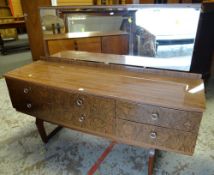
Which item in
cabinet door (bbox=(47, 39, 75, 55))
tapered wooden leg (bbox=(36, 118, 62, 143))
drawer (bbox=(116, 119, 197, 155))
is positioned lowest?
tapered wooden leg (bbox=(36, 118, 62, 143))

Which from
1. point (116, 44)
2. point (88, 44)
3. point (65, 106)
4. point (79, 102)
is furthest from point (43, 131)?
point (116, 44)

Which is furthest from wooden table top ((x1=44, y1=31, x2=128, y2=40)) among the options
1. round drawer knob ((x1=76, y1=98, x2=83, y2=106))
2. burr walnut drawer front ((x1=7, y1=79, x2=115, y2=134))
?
round drawer knob ((x1=76, y1=98, x2=83, y2=106))

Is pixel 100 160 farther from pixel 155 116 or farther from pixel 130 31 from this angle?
pixel 130 31

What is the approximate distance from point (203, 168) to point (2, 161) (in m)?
1.58

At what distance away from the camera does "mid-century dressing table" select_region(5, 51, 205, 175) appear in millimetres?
1013

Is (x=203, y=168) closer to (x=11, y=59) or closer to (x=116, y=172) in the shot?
(x=116, y=172)

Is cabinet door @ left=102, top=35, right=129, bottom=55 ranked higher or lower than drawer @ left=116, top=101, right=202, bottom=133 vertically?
higher

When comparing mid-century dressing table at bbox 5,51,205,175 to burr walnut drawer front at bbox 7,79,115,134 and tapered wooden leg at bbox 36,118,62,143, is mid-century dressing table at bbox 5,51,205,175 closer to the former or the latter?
burr walnut drawer front at bbox 7,79,115,134

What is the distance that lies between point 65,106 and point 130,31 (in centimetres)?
75

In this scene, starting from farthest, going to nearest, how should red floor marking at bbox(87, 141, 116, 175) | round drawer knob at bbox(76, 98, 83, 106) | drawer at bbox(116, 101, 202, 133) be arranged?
red floor marking at bbox(87, 141, 116, 175)
round drawer knob at bbox(76, 98, 83, 106)
drawer at bbox(116, 101, 202, 133)

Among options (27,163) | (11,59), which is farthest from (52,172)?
(11,59)

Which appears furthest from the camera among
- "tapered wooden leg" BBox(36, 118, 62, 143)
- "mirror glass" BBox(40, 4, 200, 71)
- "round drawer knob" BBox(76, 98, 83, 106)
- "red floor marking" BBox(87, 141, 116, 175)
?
"tapered wooden leg" BBox(36, 118, 62, 143)

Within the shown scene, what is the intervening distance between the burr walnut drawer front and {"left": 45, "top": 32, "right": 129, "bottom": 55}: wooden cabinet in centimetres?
48

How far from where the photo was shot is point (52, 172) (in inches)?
55.5
